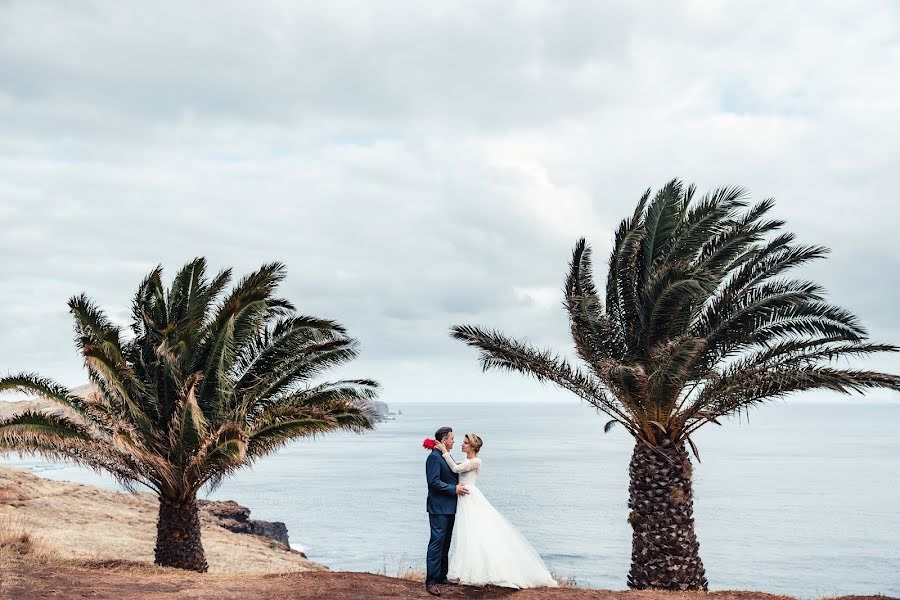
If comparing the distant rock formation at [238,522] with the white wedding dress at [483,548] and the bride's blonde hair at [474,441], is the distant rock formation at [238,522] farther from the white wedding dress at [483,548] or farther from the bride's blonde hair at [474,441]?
the bride's blonde hair at [474,441]

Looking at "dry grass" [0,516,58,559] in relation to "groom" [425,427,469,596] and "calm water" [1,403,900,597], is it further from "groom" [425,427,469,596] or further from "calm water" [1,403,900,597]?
"calm water" [1,403,900,597]

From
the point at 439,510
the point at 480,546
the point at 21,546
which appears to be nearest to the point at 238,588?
the point at 439,510

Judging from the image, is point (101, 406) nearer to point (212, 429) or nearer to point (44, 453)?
point (44, 453)

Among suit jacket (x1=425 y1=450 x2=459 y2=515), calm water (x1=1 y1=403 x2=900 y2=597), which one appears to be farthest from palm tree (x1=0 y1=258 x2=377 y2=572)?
calm water (x1=1 y1=403 x2=900 y2=597)

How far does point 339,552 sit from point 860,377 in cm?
4869

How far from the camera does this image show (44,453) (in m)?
15.0

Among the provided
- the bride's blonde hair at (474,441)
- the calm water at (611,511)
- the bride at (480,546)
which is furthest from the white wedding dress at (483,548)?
the calm water at (611,511)

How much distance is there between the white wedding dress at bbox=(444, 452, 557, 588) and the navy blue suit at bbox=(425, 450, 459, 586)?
0.11 m

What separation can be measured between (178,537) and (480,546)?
7.35m

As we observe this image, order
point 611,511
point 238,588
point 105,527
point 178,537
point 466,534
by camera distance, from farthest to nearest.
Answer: point 611,511
point 105,527
point 178,537
point 238,588
point 466,534

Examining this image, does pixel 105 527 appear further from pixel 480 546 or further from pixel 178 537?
pixel 480 546

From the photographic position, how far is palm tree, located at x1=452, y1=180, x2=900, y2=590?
14172 millimetres

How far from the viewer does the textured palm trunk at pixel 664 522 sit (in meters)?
14.8

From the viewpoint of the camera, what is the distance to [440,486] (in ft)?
36.1
